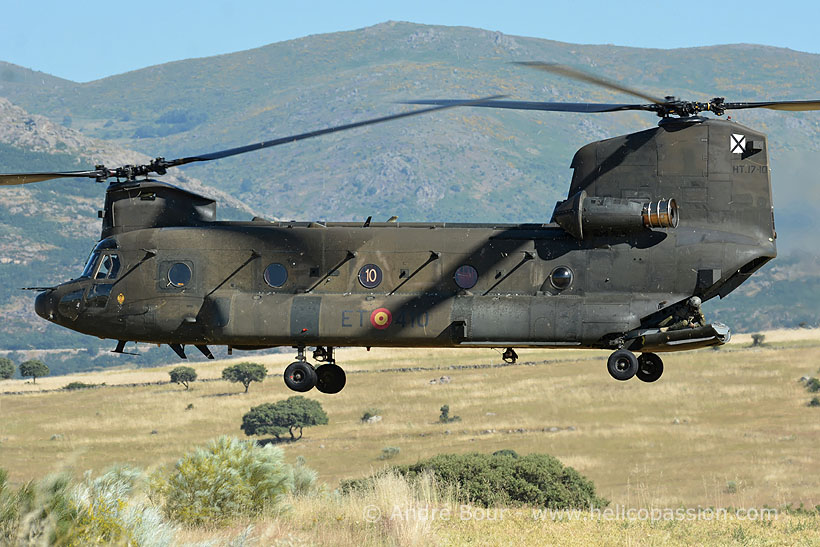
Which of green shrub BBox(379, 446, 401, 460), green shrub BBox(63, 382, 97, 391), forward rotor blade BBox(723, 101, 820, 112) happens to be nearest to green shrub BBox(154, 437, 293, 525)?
forward rotor blade BBox(723, 101, 820, 112)

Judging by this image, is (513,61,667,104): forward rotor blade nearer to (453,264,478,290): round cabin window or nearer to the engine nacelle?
the engine nacelle

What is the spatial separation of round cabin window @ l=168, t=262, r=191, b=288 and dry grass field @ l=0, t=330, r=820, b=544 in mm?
36959

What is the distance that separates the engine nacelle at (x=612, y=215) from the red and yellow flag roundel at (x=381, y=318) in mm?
3482

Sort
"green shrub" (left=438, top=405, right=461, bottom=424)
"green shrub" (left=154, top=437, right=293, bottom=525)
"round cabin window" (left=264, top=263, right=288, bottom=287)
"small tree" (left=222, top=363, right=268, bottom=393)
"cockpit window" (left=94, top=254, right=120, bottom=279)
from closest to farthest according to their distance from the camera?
1. "round cabin window" (left=264, top=263, right=288, bottom=287)
2. "cockpit window" (left=94, top=254, right=120, bottom=279)
3. "green shrub" (left=154, top=437, right=293, bottom=525)
4. "green shrub" (left=438, top=405, right=461, bottom=424)
5. "small tree" (left=222, top=363, right=268, bottom=393)

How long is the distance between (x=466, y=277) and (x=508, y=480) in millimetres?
22040

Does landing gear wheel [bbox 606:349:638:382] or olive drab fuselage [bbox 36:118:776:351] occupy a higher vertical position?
olive drab fuselage [bbox 36:118:776:351]

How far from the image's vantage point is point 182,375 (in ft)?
398

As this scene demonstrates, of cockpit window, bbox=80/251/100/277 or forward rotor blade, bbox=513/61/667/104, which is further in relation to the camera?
cockpit window, bbox=80/251/100/277

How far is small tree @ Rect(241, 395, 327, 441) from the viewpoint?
9750cm

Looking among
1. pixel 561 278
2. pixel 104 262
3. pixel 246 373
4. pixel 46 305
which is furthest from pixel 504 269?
pixel 246 373

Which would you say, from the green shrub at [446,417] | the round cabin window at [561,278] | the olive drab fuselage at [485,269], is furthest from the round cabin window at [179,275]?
the green shrub at [446,417]

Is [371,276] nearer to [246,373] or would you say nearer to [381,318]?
[381,318]

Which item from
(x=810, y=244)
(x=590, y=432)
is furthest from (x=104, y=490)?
(x=590, y=432)

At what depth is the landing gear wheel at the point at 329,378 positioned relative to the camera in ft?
68.9
